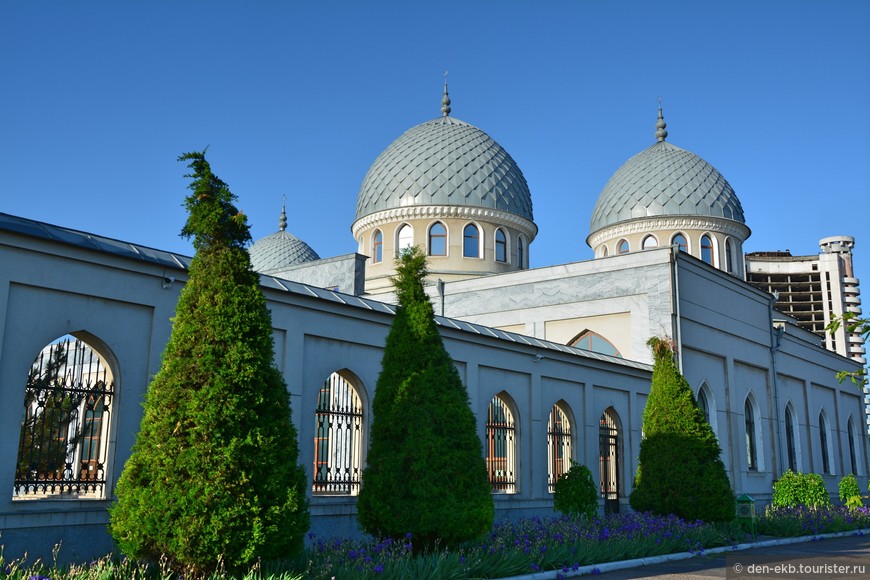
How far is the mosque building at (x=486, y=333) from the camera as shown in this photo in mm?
10695

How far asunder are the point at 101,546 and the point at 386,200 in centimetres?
2260

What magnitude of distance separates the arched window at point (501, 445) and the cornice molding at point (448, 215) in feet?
46.7

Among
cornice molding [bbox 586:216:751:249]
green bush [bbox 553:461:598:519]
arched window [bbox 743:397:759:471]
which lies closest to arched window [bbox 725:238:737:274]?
cornice molding [bbox 586:216:751:249]

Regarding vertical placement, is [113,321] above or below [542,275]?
below

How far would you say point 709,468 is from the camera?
16.8 metres

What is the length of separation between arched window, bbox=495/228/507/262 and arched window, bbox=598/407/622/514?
1142 cm

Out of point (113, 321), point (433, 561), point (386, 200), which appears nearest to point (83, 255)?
point (113, 321)

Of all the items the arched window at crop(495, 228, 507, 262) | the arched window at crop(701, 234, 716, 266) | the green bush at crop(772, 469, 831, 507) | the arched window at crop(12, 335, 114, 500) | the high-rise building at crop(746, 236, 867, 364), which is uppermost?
the high-rise building at crop(746, 236, 867, 364)

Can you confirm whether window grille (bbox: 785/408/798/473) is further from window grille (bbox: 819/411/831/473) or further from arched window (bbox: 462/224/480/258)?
arched window (bbox: 462/224/480/258)

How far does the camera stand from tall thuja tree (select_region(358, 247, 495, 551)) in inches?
427

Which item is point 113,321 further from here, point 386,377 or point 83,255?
point 386,377

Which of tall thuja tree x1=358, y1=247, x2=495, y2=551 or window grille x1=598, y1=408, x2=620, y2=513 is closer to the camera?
tall thuja tree x1=358, y1=247, x2=495, y2=551

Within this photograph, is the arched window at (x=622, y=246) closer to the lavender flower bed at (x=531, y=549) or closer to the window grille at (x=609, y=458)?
the window grille at (x=609, y=458)

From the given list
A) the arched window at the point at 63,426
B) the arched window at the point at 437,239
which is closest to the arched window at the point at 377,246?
the arched window at the point at 437,239
